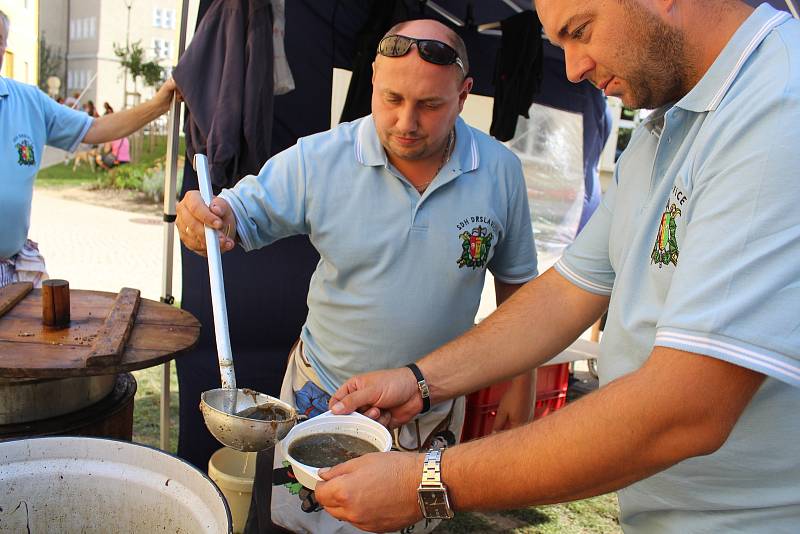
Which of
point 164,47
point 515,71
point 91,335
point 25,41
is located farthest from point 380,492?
point 164,47

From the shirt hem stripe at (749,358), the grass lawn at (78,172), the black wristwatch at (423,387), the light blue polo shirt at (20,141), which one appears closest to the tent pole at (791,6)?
the black wristwatch at (423,387)

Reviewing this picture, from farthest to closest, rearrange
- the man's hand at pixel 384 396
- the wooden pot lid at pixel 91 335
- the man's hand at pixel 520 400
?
the man's hand at pixel 520 400, the wooden pot lid at pixel 91 335, the man's hand at pixel 384 396

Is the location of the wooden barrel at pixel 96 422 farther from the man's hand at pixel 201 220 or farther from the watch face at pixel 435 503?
the watch face at pixel 435 503

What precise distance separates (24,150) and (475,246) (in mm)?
2417

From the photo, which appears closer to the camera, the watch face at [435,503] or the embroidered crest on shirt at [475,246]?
the watch face at [435,503]

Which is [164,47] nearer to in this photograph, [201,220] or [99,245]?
[99,245]

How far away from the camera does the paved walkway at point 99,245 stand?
7.87m

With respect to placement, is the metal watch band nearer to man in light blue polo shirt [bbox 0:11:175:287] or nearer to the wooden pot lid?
the wooden pot lid

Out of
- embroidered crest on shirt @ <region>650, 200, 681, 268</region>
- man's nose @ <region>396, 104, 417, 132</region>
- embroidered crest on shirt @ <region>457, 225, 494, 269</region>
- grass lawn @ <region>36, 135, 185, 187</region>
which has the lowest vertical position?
grass lawn @ <region>36, 135, 185, 187</region>

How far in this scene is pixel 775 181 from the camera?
0.91m

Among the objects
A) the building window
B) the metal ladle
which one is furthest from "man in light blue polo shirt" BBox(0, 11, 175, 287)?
the building window

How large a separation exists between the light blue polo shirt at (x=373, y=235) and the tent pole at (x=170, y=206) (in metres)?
1.14

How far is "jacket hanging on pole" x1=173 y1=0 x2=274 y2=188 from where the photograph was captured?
3.00 m

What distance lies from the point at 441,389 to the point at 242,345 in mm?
2175
